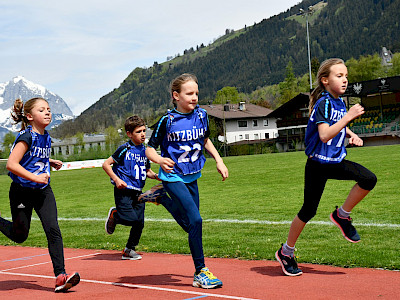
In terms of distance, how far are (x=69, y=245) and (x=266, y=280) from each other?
5123mm

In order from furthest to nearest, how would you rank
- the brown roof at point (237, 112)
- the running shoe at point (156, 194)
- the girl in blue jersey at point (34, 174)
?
the brown roof at point (237, 112), the running shoe at point (156, 194), the girl in blue jersey at point (34, 174)

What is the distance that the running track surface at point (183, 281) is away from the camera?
5.38 meters

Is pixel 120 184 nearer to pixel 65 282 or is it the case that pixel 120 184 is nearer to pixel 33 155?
pixel 33 155

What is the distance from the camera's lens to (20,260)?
28.9 ft

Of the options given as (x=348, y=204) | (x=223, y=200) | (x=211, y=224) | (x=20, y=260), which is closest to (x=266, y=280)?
(x=348, y=204)

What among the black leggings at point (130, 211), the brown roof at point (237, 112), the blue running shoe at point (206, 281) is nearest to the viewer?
the blue running shoe at point (206, 281)

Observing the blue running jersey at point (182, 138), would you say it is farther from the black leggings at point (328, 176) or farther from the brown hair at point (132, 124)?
the brown hair at point (132, 124)

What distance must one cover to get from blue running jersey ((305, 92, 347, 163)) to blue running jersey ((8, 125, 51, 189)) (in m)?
2.79

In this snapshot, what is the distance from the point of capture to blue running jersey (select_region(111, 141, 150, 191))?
820 cm

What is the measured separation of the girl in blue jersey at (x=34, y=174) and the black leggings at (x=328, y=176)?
2528 mm

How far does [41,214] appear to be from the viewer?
625cm

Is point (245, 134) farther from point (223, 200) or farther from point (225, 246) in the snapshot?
point (225, 246)

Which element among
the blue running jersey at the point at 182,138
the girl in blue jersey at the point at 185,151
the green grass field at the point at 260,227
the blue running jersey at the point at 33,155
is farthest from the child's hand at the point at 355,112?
the blue running jersey at the point at 33,155

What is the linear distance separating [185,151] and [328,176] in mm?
1473
